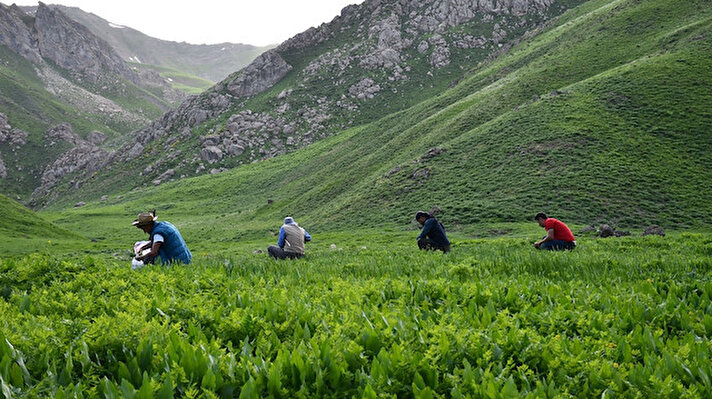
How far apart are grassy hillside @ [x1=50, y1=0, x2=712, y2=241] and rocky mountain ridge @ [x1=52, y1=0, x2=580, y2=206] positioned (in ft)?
157

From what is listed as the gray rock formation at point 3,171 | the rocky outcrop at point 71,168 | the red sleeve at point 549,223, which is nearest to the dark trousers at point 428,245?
the red sleeve at point 549,223

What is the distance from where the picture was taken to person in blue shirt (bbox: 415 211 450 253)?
51.7 ft

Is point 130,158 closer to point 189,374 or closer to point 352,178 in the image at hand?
point 352,178

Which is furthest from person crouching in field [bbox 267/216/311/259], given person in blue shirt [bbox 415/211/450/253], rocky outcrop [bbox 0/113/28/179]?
rocky outcrop [bbox 0/113/28/179]

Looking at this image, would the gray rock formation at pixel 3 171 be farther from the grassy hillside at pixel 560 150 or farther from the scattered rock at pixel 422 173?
the scattered rock at pixel 422 173

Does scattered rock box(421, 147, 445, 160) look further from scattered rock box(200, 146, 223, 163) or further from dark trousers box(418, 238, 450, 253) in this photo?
scattered rock box(200, 146, 223, 163)

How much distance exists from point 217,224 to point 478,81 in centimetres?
6394

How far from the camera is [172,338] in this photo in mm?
3820

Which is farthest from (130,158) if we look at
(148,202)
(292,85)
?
(292,85)

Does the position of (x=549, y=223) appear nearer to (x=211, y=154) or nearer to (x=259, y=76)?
(x=211, y=154)

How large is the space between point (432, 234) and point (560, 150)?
36.7 metres

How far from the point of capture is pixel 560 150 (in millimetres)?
46094

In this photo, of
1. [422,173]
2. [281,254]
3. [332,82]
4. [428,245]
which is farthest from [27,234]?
[332,82]

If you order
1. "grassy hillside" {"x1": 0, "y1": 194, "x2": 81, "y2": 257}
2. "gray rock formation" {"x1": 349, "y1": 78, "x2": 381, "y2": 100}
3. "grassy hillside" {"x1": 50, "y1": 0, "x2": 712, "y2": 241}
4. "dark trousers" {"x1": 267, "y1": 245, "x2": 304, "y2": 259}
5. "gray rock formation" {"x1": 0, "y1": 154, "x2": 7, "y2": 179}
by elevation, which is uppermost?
"gray rock formation" {"x1": 0, "y1": 154, "x2": 7, "y2": 179}
